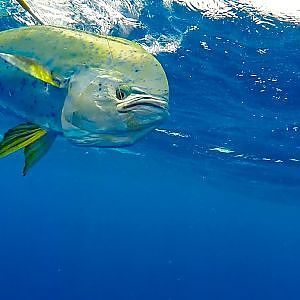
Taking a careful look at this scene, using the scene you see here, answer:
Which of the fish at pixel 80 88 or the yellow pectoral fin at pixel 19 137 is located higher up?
the fish at pixel 80 88

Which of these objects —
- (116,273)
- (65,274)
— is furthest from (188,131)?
(116,273)

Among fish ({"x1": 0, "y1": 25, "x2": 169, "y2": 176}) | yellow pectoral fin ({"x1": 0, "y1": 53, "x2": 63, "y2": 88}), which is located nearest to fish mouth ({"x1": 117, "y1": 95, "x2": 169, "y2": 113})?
fish ({"x1": 0, "y1": 25, "x2": 169, "y2": 176})

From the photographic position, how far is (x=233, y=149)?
Answer: 27.1 m

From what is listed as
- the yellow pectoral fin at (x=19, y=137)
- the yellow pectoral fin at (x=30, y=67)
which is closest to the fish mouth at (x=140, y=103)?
the yellow pectoral fin at (x=30, y=67)

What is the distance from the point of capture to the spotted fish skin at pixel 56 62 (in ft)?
6.08

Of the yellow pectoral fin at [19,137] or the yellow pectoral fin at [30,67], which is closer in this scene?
the yellow pectoral fin at [30,67]

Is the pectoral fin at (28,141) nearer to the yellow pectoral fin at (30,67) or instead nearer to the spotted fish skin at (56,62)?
the spotted fish skin at (56,62)

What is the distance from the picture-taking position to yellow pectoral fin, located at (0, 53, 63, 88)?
1.72 metres

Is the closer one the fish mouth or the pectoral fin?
the fish mouth

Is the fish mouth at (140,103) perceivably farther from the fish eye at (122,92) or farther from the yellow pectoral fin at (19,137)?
the yellow pectoral fin at (19,137)

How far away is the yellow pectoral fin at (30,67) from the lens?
172cm

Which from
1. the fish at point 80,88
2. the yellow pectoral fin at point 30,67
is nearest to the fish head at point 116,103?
the fish at point 80,88

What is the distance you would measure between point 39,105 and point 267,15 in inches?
409

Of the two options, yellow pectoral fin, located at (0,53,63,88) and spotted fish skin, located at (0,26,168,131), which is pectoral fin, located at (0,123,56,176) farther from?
yellow pectoral fin, located at (0,53,63,88)
